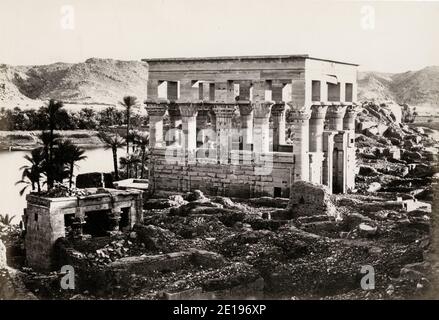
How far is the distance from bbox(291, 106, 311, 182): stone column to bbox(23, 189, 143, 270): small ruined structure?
756 cm

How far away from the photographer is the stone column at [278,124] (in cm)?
3203

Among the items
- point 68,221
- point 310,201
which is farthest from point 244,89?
point 68,221

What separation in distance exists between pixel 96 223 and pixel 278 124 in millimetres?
12301

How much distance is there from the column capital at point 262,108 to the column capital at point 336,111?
13.1ft

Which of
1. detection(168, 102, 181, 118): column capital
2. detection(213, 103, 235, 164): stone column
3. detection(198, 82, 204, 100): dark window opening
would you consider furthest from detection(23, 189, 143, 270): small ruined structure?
detection(198, 82, 204, 100): dark window opening

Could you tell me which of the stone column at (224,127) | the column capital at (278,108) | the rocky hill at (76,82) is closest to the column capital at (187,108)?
the stone column at (224,127)

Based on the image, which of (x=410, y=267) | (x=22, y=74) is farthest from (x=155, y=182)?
(x=22, y=74)

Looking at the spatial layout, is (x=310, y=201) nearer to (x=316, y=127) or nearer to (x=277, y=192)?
(x=277, y=192)

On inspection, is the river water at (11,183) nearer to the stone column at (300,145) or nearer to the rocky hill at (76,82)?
the stone column at (300,145)

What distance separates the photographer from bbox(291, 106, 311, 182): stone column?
2798 centimetres
